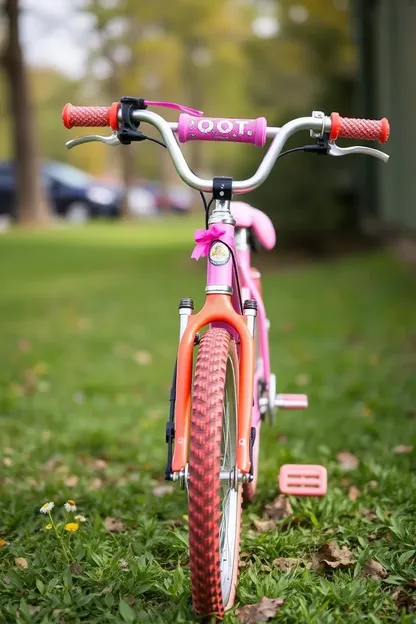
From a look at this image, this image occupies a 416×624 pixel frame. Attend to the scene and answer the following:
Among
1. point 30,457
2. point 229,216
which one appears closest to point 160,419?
point 30,457

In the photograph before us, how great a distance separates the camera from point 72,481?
4016 mm

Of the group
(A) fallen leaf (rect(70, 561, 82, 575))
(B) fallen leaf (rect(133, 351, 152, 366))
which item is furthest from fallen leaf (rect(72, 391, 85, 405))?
(A) fallen leaf (rect(70, 561, 82, 575))

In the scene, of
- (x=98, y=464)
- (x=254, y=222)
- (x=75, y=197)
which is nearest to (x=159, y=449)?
(x=98, y=464)

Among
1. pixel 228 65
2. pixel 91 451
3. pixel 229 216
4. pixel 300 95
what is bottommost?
pixel 91 451

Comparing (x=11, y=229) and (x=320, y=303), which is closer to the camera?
(x=320, y=303)

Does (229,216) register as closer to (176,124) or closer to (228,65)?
(176,124)

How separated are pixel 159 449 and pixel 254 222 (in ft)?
5.30

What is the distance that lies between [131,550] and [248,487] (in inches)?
22.3

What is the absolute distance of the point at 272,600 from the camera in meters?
2.66

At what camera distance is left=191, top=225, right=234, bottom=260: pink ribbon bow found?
8.57ft

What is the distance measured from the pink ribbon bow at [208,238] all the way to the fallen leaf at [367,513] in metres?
1.36

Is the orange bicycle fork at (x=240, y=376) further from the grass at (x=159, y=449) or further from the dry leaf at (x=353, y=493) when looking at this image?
the dry leaf at (x=353, y=493)

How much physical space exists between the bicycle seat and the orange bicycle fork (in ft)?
2.87

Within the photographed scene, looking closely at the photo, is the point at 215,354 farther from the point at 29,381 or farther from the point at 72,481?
the point at 29,381
